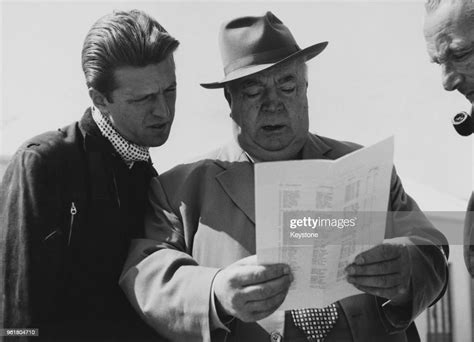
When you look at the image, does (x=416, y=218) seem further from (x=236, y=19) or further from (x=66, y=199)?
(x=66, y=199)

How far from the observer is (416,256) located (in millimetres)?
2352

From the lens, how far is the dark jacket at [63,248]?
7.95 feet

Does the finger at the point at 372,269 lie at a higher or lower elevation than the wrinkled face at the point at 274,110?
lower

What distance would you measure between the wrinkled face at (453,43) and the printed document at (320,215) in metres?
0.48

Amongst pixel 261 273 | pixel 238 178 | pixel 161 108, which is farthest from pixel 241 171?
pixel 261 273

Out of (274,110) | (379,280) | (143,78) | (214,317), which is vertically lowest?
(214,317)

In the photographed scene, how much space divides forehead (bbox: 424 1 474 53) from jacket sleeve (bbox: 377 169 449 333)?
17.7 inches

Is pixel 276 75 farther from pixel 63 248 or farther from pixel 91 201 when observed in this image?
pixel 63 248

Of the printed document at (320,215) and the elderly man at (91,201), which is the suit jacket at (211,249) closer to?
the elderly man at (91,201)

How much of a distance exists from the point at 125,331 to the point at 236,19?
1.07 m

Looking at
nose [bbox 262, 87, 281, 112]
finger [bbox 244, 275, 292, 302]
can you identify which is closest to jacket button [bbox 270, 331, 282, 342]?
finger [bbox 244, 275, 292, 302]

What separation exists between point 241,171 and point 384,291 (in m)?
0.63

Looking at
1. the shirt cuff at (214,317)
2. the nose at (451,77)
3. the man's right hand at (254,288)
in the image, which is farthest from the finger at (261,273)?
the nose at (451,77)

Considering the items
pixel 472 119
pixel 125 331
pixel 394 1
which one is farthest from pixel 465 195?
pixel 125 331
